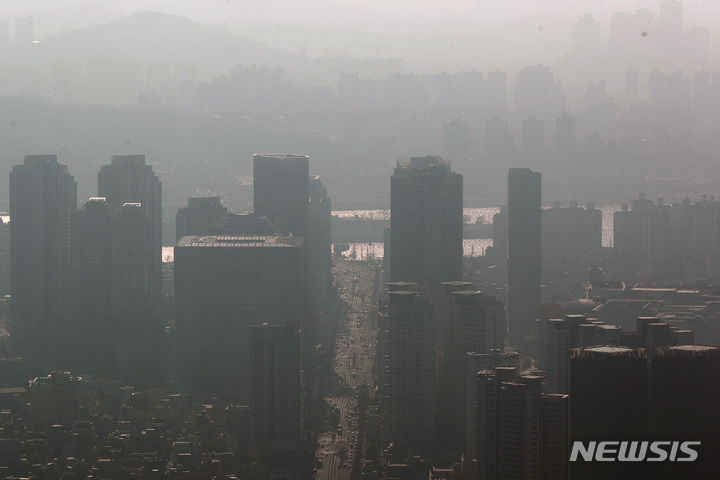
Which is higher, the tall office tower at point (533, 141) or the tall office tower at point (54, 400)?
the tall office tower at point (533, 141)

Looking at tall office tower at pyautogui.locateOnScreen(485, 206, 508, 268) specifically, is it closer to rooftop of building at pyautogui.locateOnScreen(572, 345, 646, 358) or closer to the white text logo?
rooftop of building at pyautogui.locateOnScreen(572, 345, 646, 358)

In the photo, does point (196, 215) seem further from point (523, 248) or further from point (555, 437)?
point (555, 437)

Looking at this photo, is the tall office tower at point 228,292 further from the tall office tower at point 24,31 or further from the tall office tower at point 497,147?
the tall office tower at point 24,31

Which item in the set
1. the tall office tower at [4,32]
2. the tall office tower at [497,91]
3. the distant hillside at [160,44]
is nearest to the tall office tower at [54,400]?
the tall office tower at [497,91]

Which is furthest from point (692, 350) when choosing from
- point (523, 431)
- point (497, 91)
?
point (497, 91)

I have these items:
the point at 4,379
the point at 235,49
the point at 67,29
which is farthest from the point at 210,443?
the point at 67,29

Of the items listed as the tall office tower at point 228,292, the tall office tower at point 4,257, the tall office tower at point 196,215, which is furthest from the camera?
the tall office tower at point 4,257

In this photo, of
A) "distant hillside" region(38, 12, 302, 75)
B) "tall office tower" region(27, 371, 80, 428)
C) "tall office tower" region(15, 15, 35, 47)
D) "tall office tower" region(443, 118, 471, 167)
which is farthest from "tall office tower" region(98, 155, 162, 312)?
"tall office tower" region(15, 15, 35, 47)

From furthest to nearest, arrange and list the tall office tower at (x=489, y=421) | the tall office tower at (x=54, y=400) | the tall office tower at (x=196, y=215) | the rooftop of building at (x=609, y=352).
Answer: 1. the tall office tower at (x=196, y=215)
2. the tall office tower at (x=54, y=400)
3. the tall office tower at (x=489, y=421)
4. the rooftop of building at (x=609, y=352)
